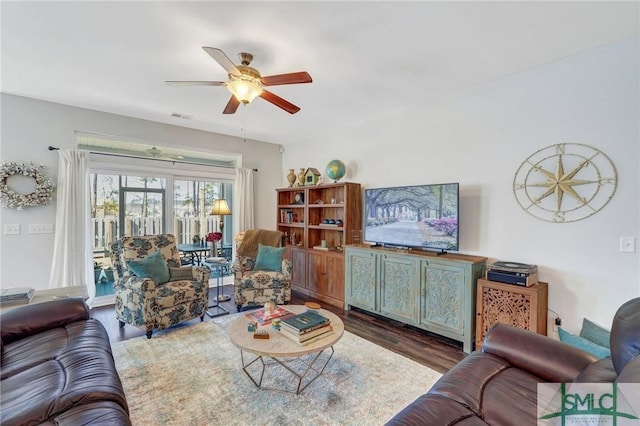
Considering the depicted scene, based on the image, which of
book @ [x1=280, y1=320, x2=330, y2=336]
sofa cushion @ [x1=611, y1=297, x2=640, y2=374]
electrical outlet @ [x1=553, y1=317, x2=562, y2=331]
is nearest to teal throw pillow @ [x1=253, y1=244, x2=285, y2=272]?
book @ [x1=280, y1=320, x2=330, y2=336]

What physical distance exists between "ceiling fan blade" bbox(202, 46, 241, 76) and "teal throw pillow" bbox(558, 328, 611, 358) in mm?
3184

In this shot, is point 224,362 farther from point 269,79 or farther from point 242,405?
point 269,79

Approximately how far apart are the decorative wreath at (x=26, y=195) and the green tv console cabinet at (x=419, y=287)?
154 inches

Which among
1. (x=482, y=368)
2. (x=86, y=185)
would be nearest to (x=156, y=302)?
(x=86, y=185)

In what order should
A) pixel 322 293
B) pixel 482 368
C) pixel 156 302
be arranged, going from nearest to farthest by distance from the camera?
pixel 482 368 < pixel 156 302 < pixel 322 293

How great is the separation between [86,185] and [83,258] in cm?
98

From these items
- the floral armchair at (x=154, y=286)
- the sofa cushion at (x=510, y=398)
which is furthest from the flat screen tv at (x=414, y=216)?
the floral armchair at (x=154, y=286)

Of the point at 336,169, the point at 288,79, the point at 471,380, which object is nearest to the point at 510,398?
the point at 471,380

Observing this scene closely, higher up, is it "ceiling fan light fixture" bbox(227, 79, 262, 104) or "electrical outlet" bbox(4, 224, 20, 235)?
"ceiling fan light fixture" bbox(227, 79, 262, 104)

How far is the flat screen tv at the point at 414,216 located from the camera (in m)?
3.10

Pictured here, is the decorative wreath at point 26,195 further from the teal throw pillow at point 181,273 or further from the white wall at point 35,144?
the teal throw pillow at point 181,273

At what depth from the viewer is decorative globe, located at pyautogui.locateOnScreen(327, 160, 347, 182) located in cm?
447

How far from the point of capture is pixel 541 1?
189 centimetres

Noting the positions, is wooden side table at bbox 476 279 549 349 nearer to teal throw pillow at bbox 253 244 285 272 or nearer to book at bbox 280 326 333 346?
book at bbox 280 326 333 346
